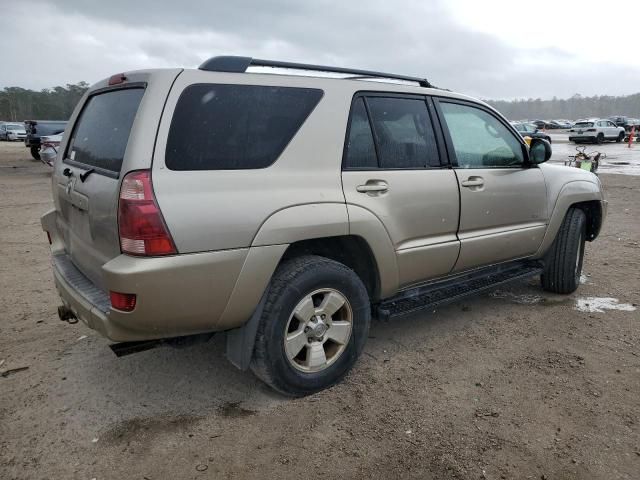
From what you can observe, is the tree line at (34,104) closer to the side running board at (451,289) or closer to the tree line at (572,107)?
the side running board at (451,289)

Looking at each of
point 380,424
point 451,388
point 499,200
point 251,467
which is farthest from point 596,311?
point 251,467

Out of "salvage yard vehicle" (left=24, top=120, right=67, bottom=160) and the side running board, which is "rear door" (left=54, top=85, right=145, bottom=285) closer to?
the side running board

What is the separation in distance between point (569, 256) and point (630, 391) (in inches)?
67.4

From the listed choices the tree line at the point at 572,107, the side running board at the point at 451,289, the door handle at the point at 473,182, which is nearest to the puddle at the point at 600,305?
the side running board at the point at 451,289

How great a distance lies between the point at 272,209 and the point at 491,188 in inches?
77.0

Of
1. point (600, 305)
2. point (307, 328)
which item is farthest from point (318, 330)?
point (600, 305)

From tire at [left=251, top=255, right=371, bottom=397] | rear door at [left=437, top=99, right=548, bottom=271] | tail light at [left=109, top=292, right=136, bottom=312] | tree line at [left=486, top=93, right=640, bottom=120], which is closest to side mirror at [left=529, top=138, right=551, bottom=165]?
rear door at [left=437, top=99, right=548, bottom=271]

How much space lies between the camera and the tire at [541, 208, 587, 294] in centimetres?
448

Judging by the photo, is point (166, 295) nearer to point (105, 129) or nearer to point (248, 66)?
point (105, 129)

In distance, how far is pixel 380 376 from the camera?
3.19 m

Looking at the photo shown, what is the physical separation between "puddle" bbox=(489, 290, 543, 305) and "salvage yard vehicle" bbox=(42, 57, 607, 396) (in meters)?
0.88

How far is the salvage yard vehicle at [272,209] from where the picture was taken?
2.32 meters

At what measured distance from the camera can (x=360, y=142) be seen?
304 cm

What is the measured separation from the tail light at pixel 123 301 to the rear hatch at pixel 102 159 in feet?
0.68
